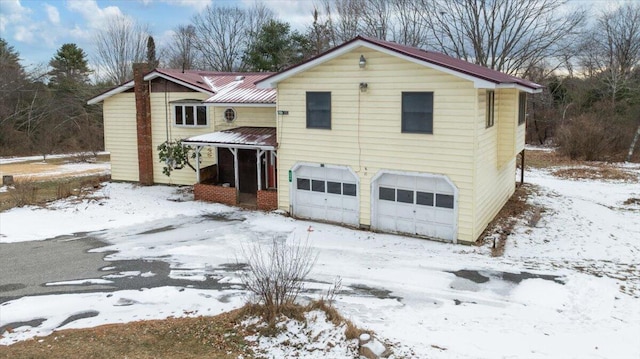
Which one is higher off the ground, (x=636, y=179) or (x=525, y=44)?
(x=525, y=44)

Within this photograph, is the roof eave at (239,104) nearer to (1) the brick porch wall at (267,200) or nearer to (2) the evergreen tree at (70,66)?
(1) the brick porch wall at (267,200)

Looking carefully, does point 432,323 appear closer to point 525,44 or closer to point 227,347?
point 227,347

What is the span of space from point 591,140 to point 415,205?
20824 millimetres

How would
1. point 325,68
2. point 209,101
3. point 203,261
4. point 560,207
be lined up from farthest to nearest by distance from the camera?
point 209,101 < point 560,207 < point 325,68 < point 203,261

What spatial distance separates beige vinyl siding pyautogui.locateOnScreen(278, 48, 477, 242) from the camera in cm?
1430

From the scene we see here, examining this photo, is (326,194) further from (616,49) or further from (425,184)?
(616,49)

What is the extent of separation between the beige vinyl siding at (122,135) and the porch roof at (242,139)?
16.3 feet

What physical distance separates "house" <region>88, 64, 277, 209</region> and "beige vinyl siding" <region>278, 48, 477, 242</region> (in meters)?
1.97

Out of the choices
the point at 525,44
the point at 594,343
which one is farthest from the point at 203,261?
the point at 525,44

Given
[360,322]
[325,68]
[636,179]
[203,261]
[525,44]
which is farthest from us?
[525,44]

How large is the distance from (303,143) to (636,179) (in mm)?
17475

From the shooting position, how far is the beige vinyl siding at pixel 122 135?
77.7 feet

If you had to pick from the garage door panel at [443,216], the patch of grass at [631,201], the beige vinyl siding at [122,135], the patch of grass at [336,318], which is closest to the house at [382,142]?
the garage door panel at [443,216]

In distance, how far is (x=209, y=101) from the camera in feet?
69.1
